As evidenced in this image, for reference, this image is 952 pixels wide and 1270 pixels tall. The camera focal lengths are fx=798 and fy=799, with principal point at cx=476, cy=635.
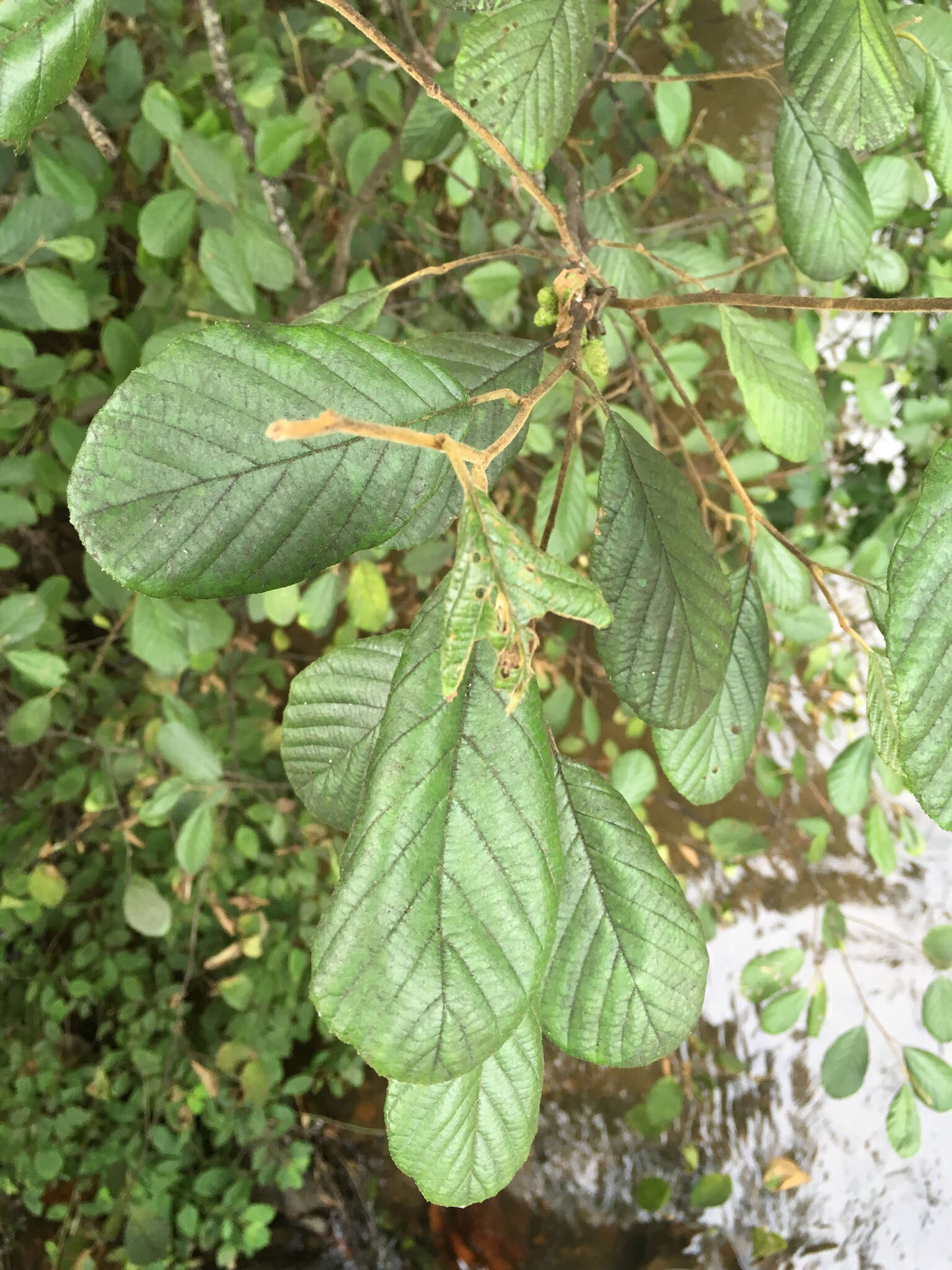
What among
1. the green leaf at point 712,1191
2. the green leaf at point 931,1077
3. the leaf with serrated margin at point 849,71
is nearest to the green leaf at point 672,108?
the leaf with serrated margin at point 849,71

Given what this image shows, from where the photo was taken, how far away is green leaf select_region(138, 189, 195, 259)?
0.96 meters

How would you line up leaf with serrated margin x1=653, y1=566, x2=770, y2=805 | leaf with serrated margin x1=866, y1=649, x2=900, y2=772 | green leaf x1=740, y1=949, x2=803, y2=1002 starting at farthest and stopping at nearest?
1. green leaf x1=740, y1=949, x2=803, y2=1002
2. leaf with serrated margin x1=653, y1=566, x2=770, y2=805
3. leaf with serrated margin x1=866, y1=649, x2=900, y2=772

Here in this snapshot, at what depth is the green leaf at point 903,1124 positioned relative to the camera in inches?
45.1

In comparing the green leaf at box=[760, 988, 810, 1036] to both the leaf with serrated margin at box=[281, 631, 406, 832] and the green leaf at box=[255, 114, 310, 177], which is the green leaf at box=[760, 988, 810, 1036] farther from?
the green leaf at box=[255, 114, 310, 177]

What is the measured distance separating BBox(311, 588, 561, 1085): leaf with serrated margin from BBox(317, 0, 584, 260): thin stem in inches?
14.9

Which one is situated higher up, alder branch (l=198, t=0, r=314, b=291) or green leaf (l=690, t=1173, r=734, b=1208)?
alder branch (l=198, t=0, r=314, b=291)

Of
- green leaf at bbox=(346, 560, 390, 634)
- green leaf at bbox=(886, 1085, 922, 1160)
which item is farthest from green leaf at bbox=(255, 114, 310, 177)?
green leaf at bbox=(886, 1085, 922, 1160)

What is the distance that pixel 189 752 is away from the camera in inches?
46.4

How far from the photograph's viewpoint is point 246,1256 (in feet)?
5.90

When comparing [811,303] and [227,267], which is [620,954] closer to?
[811,303]

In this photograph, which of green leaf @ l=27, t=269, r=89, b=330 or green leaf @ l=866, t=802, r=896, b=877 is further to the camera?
green leaf @ l=866, t=802, r=896, b=877

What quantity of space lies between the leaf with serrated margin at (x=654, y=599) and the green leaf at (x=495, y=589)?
0.85ft

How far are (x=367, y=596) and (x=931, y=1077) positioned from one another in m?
1.06

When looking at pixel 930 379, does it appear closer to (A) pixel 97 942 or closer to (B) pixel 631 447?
(B) pixel 631 447
